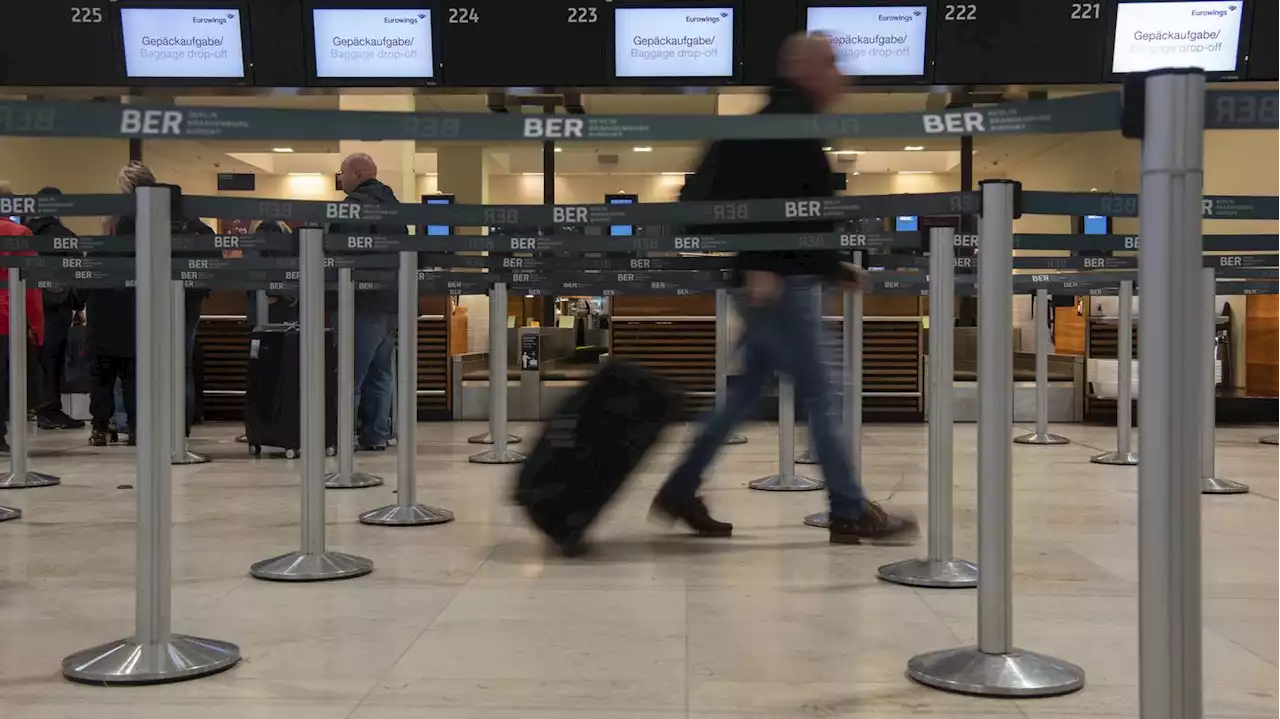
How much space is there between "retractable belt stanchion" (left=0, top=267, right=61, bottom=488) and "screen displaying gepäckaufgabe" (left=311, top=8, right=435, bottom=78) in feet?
10.0

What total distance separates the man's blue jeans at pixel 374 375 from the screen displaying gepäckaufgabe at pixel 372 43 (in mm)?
2036

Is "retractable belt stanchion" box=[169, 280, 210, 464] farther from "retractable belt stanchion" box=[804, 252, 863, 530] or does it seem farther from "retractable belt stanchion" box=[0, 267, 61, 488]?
"retractable belt stanchion" box=[804, 252, 863, 530]

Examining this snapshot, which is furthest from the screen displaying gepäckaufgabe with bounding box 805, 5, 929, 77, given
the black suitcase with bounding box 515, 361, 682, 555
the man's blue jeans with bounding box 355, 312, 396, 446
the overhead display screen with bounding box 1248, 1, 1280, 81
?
the black suitcase with bounding box 515, 361, 682, 555

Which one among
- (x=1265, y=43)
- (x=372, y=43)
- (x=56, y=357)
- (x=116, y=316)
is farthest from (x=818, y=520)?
(x=56, y=357)

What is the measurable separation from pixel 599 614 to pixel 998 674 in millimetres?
1021

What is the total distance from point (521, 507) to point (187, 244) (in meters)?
1.90

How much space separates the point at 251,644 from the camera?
2656mm

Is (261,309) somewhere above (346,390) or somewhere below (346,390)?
above

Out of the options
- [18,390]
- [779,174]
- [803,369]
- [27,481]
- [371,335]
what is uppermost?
[779,174]

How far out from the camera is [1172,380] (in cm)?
156

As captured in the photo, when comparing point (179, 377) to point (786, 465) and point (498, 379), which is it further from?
point (786, 465)

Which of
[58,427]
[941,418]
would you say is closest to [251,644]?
[941,418]

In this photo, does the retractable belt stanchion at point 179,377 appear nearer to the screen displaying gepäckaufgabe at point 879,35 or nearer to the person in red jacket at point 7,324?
the person in red jacket at point 7,324

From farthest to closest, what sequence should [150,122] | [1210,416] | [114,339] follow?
1. [114,339]
2. [1210,416]
3. [150,122]
